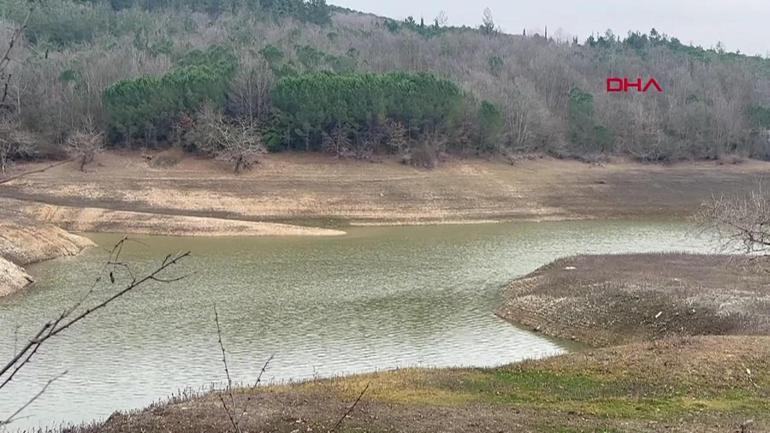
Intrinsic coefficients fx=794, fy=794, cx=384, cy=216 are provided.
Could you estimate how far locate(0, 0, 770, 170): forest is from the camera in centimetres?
7056

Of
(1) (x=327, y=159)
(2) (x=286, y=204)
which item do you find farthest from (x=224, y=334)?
(1) (x=327, y=159)

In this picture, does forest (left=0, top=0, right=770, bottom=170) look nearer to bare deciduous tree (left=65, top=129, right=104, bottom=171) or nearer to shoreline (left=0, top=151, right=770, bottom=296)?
bare deciduous tree (left=65, top=129, right=104, bottom=171)

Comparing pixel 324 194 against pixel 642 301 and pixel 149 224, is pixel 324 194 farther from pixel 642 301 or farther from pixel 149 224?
pixel 642 301

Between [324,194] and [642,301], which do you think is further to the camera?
[324,194]

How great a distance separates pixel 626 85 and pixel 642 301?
3541 inches

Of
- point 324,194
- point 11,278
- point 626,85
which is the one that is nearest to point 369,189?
point 324,194

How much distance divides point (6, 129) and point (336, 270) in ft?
107

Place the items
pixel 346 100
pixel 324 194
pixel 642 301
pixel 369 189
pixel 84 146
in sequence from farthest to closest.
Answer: pixel 346 100, pixel 369 189, pixel 84 146, pixel 324 194, pixel 642 301

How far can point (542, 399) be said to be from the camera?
15.0 m

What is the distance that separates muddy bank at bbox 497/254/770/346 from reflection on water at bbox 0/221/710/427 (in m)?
1.45

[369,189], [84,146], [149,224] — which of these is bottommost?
[149,224]

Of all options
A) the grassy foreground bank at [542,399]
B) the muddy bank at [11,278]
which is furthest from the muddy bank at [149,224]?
the grassy foreground bank at [542,399]

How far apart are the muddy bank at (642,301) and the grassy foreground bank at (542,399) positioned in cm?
499

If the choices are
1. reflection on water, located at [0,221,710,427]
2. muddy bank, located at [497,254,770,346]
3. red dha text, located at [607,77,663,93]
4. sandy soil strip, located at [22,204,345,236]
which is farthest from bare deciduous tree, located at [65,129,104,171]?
red dha text, located at [607,77,663,93]
